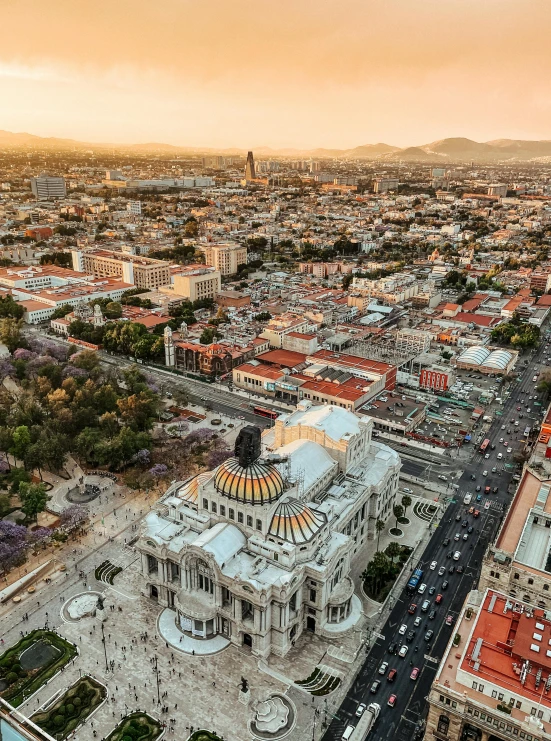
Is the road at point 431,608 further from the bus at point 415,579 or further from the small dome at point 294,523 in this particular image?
the small dome at point 294,523

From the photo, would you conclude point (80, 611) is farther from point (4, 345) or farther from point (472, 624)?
point (4, 345)

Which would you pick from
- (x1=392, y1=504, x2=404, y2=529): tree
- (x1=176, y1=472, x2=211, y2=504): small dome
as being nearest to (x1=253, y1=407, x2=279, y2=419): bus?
(x1=392, y1=504, x2=404, y2=529): tree

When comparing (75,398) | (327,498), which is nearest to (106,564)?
(327,498)

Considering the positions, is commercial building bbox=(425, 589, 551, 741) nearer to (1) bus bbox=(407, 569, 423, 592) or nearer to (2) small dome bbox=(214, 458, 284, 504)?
(1) bus bbox=(407, 569, 423, 592)

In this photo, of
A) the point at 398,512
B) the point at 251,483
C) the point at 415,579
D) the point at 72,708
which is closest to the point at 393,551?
the point at 415,579

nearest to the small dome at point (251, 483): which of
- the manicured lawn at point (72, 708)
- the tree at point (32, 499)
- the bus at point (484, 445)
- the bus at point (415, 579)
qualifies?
the bus at point (415, 579)
